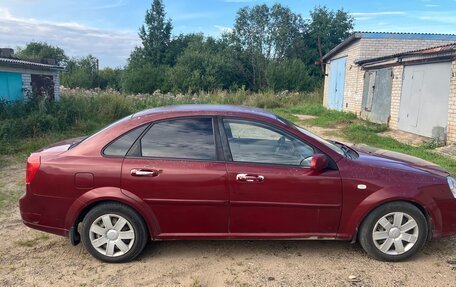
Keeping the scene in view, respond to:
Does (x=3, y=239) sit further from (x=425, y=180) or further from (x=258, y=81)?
(x=258, y=81)

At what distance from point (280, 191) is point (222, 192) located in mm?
539

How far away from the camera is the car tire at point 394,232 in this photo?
3.63 m

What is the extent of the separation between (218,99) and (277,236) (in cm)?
2458

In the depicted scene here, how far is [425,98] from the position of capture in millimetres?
11555

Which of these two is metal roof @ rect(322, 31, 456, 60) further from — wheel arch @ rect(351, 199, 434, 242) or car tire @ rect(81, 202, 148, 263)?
car tire @ rect(81, 202, 148, 263)

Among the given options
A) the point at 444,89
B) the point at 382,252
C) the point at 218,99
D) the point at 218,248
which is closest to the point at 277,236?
the point at 218,248

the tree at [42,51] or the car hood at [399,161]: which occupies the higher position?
the tree at [42,51]

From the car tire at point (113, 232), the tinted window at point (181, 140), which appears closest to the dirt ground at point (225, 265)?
the car tire at point (113, 232)

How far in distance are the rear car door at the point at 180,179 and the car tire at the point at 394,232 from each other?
1.38m

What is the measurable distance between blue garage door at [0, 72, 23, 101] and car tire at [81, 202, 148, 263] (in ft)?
36.4

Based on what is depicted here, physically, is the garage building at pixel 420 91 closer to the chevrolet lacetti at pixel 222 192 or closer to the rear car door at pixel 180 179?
the chevrolet lacetti at pixel 222 192

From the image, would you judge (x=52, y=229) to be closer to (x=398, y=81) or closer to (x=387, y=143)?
(x=387, y=143)

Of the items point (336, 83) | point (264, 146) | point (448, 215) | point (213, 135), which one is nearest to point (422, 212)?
point (448, 215)

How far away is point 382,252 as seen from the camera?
12.2 feet
